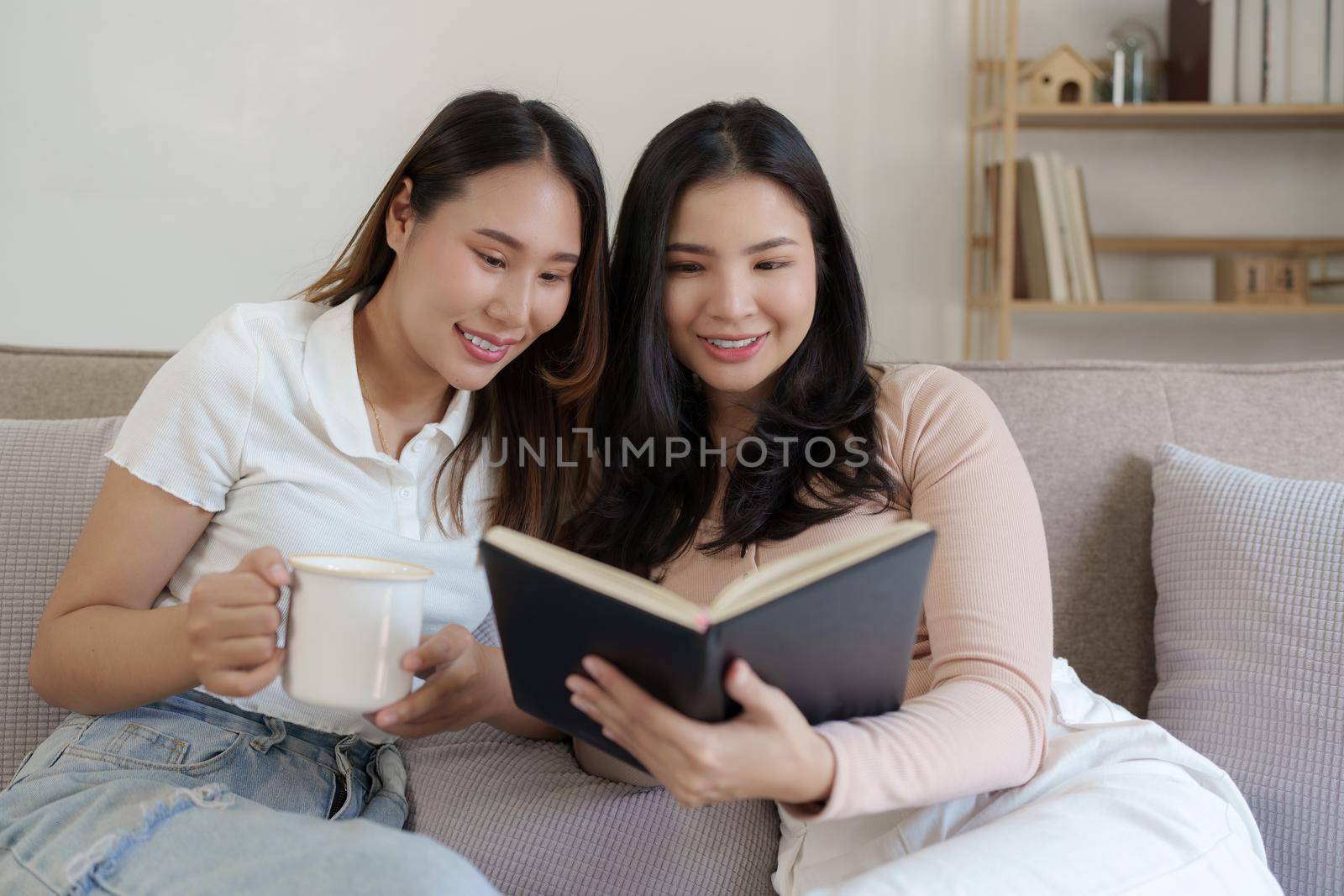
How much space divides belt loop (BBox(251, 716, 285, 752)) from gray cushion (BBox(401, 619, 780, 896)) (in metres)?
0.19

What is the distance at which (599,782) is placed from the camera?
1.27m

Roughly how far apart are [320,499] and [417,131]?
1.51m

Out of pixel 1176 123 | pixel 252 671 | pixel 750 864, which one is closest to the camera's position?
pixel 252 671

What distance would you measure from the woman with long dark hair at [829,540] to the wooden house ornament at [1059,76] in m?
1.27

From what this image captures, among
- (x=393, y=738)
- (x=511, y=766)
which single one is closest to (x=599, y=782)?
(x=511, y=766)

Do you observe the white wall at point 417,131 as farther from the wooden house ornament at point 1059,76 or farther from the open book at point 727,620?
the open book at point 727,620

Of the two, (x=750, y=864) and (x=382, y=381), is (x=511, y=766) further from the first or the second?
(x=382, y=381)

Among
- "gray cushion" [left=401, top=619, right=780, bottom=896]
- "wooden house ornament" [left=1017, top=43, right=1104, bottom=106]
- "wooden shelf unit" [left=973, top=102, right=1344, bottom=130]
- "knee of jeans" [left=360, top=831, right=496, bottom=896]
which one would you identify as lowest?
"gray cushion" [left=401, top=619, right=780, bottom=896]

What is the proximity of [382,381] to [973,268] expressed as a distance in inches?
67.2

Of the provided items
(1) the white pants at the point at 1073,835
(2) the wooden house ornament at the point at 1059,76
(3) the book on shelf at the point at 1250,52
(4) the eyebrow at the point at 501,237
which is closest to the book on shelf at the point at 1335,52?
(3) the book on shelf at the point at 1250,52

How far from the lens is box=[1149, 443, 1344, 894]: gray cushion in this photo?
121 cm

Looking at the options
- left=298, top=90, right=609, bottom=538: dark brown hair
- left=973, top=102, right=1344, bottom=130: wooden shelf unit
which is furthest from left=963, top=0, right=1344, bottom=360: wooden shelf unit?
left=298, top=90, right=609, bottom=538: dark brown hair

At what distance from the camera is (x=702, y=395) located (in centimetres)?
150

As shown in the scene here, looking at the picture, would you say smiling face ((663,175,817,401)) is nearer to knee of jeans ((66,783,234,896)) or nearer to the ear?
the ear
